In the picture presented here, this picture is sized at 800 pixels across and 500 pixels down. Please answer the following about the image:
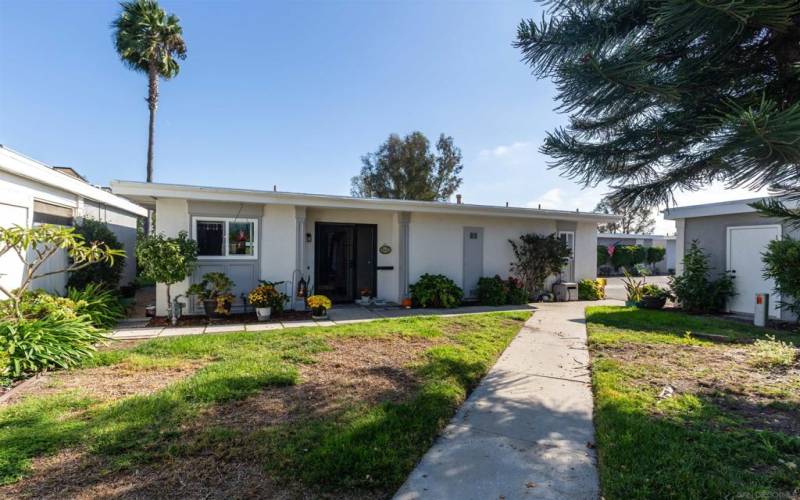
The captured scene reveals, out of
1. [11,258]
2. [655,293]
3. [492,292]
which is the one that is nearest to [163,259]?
[11,258]

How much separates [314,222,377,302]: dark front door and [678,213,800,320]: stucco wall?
8.25 meters

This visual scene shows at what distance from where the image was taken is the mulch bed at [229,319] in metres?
6.99

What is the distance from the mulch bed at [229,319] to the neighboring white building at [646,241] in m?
22.5

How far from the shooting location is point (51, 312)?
4.76 m

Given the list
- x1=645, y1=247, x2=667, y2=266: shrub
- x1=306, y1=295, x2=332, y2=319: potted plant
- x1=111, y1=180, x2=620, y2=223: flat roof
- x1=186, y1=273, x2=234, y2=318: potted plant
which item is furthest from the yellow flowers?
x1=645, y1=247, x2=667, y2=266: shrub

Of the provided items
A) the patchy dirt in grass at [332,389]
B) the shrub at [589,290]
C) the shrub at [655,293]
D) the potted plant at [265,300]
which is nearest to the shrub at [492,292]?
the shrub at [589,290]

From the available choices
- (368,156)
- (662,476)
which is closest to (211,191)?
(662,476)

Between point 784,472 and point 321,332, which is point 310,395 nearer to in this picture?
point 321,332

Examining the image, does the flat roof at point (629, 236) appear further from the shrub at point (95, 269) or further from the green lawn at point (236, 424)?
the shrub at point (95, 269)

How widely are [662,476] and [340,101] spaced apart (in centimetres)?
1274

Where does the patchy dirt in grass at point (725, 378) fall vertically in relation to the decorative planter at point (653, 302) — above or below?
below

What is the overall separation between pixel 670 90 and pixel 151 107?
19.8 m

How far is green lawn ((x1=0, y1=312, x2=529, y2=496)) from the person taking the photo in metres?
2.24

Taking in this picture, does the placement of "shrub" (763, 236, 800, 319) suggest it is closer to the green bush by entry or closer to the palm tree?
the green bush by entry
